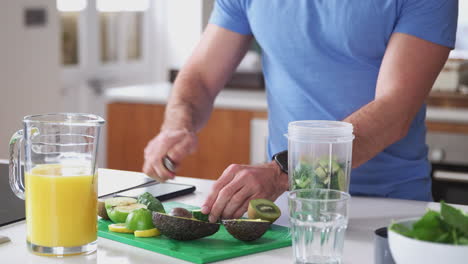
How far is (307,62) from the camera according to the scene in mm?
1825

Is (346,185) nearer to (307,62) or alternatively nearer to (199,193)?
(199,193)

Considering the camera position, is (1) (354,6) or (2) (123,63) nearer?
(1) (354,6)

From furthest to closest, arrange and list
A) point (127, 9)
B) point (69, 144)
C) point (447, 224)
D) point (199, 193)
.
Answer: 1. point (127, 9)
2. point (199, 193)
3. point (69, 144)
4. point (447, 224)

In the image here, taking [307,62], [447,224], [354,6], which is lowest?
[447,224]

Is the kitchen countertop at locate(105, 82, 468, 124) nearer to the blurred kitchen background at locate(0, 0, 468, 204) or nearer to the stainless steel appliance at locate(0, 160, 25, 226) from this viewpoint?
the blurred kitchen background at locate(0, 0, 468, 204)

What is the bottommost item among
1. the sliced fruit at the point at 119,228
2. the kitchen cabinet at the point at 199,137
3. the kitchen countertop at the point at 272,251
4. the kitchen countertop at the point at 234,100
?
the kitchen cabinet at the point at 199,137

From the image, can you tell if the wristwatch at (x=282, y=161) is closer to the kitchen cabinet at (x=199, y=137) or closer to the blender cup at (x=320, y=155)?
the blender cup at (x=320, y=155)

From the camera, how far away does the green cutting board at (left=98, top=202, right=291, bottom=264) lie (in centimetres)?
115

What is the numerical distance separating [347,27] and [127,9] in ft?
11.1

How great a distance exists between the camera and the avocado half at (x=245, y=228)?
1.21 meters

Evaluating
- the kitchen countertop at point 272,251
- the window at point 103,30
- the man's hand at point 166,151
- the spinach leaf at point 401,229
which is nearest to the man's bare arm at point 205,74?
the man's hand at point 166,151

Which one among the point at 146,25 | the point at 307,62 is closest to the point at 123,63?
the point at 146,25

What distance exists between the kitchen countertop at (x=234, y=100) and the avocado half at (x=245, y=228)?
1.86 m

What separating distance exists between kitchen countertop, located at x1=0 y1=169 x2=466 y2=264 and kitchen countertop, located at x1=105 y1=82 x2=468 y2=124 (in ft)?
4.60
